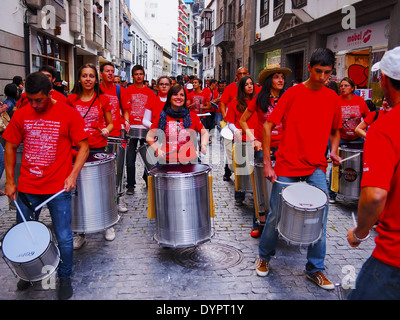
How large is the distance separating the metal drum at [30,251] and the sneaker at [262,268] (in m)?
1.91

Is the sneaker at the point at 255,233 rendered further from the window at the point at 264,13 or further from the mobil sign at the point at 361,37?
the window at the point at 264,13

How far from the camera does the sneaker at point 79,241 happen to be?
4667mm

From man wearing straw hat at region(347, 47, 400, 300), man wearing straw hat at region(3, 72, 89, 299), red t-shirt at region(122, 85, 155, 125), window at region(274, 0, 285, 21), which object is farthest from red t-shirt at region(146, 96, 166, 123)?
window at region(274, 0, 285, 21)

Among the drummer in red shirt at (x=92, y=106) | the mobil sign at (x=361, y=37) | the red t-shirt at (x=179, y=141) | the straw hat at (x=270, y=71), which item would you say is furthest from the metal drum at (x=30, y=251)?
the mobil sign at (x=361, y=37)

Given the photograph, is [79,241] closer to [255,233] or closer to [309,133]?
[255,233]

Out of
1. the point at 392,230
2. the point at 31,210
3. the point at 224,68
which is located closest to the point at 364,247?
the point at 392,230

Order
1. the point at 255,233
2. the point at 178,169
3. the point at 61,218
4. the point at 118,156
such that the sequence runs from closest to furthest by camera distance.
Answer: the point at 61,218 → the point at 178,169 → the point at 255,233 → the point at 118,156

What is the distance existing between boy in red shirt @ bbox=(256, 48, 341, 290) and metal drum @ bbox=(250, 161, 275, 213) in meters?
0.91

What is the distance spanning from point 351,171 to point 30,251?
4.55 metres

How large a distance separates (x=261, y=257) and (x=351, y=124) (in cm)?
337

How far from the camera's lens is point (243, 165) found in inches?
227

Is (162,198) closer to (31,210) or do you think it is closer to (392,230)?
(31,210)

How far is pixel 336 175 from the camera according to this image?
6.27 m

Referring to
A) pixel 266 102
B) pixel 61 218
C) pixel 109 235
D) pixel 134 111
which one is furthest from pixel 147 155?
pixel 61 218
